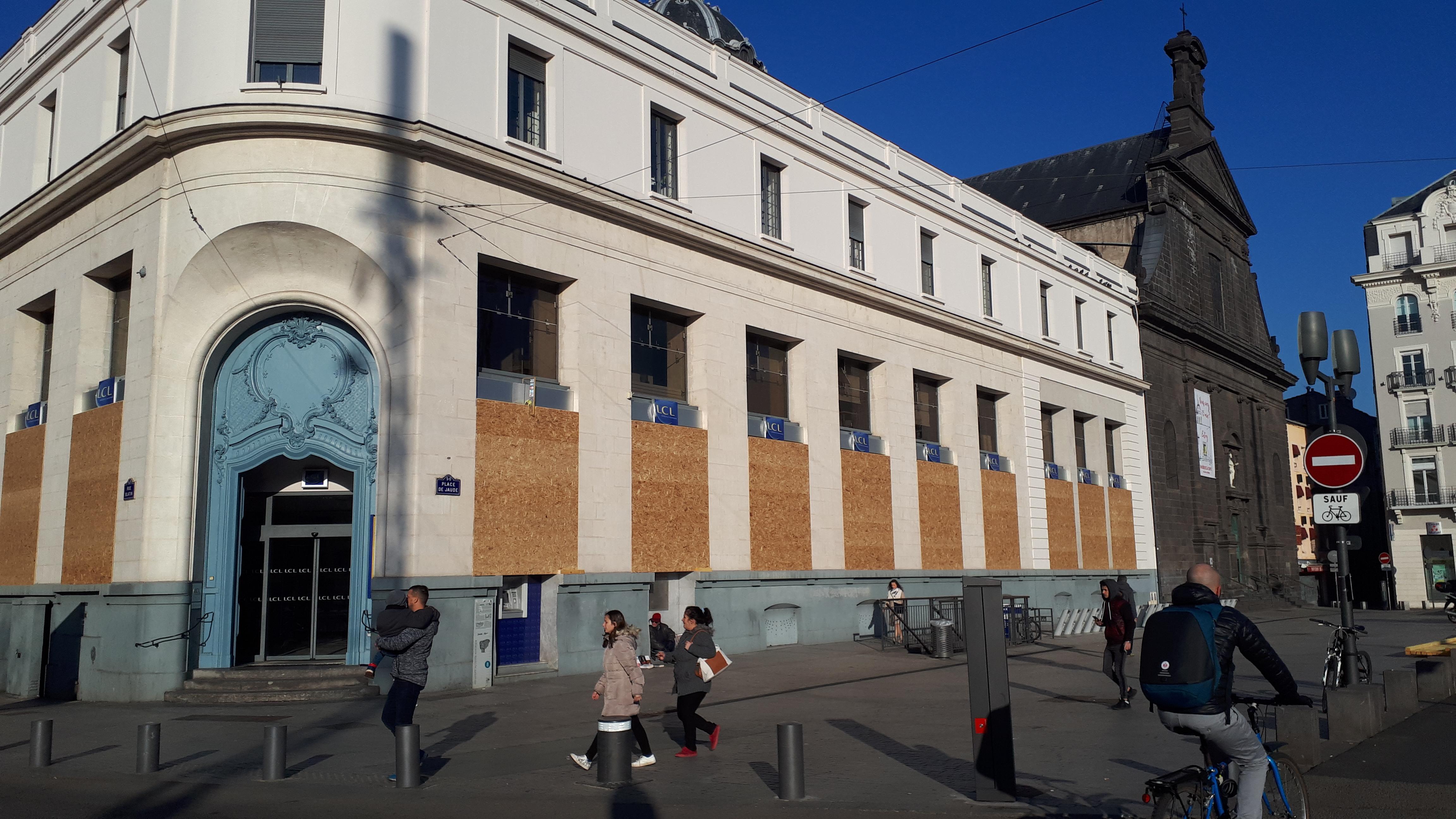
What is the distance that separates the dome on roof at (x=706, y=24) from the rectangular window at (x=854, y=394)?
12.0 meters

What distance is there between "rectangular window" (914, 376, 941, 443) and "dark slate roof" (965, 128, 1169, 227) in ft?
62.1

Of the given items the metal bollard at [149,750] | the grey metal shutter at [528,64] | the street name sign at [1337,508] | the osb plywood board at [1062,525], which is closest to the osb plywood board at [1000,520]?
the osb plywood board at [1062,525]

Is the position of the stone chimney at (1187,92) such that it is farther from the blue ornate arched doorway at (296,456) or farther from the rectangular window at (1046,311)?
the blue ornate arched doorway at (296,456)

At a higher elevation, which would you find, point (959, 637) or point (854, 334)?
point (854, 334)

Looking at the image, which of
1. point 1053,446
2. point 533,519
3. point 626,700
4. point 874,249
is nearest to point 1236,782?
point 626,700

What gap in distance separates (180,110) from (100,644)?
29.9 ft

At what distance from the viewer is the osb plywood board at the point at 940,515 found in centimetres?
3048

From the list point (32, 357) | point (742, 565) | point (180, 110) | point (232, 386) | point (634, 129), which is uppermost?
point (634, 129)

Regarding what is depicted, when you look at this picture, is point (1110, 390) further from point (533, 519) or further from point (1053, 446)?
point (533, 519)

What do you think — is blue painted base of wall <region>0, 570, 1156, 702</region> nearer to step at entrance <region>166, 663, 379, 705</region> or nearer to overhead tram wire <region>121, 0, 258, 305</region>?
step at entrance <region>166, 663, 379, 705</region>

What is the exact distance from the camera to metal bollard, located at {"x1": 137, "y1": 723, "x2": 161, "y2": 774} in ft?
36.2

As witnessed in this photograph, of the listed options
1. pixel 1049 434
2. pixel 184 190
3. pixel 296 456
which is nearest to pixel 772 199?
pixel 296 456

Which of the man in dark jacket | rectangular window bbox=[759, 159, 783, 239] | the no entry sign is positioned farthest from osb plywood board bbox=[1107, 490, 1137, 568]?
the no entry sign

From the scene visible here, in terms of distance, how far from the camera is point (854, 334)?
28688mm
